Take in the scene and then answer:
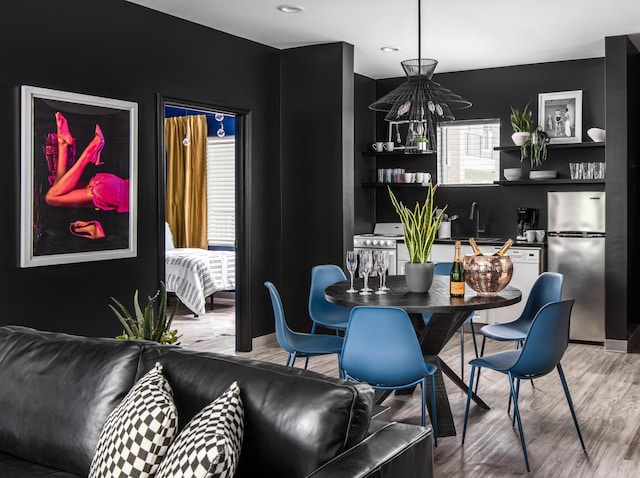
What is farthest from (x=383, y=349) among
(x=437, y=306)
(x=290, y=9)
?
(x=290, y=9)

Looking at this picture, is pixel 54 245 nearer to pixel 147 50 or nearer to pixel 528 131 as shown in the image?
pixel 147 50

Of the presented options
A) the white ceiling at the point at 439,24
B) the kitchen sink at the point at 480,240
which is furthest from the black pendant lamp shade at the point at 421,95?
the kitchen sink at the point at 480,240

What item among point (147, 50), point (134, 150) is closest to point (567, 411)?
point (134, 150)

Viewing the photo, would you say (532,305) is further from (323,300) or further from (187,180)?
(187,180)

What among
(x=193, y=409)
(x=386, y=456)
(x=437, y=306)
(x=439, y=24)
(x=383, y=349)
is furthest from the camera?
(x=439, y=24)

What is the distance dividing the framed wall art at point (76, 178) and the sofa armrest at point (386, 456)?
2946mm

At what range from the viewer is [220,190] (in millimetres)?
9016

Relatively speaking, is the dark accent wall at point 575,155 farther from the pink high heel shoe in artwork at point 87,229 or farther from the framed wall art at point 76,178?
the pink high heel shoe in artwork at point 87,229

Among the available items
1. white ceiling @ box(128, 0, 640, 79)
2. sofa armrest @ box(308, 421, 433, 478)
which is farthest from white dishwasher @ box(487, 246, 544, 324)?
sofa armrest @ box(308, 421, 433, 478)

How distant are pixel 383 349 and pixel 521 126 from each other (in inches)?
167

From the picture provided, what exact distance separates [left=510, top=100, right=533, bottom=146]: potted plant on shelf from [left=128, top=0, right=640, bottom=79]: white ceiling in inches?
21.2

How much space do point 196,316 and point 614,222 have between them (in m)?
4.45

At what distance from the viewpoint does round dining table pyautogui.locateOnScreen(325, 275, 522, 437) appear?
3.67m

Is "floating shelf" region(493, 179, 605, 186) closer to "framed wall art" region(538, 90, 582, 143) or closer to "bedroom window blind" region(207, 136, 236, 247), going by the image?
"framed wall art" region(538, 90, 582, 143)
